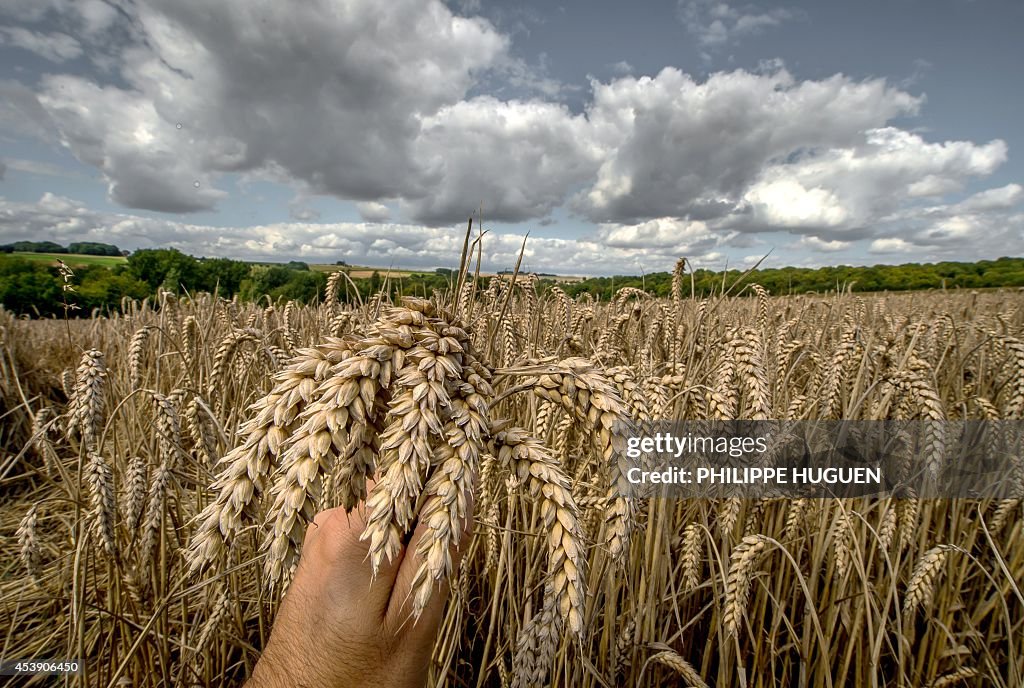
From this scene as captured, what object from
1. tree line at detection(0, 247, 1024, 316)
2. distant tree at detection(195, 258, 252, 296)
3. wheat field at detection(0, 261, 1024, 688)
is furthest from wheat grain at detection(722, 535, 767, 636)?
distant tree at detection(195, 258, 252, 296)

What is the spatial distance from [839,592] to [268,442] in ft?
9.72

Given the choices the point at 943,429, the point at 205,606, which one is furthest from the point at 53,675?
the point at 943,429

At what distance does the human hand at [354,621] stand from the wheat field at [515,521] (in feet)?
0.43

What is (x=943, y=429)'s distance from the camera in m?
2.36

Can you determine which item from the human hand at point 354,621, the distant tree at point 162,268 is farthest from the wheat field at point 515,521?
the distant tree at point 162,268

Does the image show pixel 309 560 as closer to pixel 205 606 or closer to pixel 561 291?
pixel 205 606

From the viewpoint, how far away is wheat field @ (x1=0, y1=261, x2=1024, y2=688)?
2.43ft

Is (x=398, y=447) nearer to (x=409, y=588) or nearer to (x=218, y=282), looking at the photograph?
(x=409, y=588)

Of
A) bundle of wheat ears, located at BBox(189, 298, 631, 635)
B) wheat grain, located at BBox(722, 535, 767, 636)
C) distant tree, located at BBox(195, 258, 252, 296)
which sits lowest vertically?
wheat grain, located at BBox(722, 535, 767, 636)

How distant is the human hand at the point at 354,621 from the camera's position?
1051 millimetres

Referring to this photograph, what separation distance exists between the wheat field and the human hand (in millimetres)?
132

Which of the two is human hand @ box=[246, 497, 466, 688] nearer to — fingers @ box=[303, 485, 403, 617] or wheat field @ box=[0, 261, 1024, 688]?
fingers @ box=[303, 485, 403, 617]

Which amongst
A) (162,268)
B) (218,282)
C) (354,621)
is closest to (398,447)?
(354,621)

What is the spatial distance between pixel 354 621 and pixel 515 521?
1.44 m
